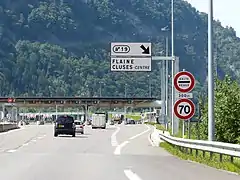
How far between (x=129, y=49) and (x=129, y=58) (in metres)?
0.48

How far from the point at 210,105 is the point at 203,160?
1949 mm

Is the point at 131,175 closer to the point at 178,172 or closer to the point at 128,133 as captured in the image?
the point at 178,172

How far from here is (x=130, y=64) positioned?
35.6 metres

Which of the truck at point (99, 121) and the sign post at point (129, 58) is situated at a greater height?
the sign post at point (129, 58)

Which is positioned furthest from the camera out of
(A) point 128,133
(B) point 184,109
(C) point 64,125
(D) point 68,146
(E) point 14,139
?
(A) point 128,133

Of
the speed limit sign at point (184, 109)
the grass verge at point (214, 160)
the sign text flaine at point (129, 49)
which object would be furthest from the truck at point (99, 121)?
the speed limit sign at point (184, 109)

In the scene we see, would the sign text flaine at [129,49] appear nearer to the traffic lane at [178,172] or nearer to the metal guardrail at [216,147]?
the metal guardrail at [216,147]

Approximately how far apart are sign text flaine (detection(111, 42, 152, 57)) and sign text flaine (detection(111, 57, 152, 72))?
0.27 m

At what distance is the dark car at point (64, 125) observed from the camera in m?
54.1

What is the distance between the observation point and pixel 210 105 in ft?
76.2

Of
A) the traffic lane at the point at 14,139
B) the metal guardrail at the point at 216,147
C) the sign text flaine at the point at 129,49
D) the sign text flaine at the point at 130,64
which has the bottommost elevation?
the traffic lane at the point at 14,139

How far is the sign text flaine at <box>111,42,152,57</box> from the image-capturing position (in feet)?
116

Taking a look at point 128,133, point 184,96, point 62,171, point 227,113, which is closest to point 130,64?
point 184,96

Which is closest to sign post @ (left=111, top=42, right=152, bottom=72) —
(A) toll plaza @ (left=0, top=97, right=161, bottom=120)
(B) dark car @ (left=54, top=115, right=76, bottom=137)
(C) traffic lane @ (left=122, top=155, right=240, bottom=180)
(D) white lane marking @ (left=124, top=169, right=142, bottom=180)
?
(C) traffic lane @ (left=122, top=155, right=240, bottom=180)
